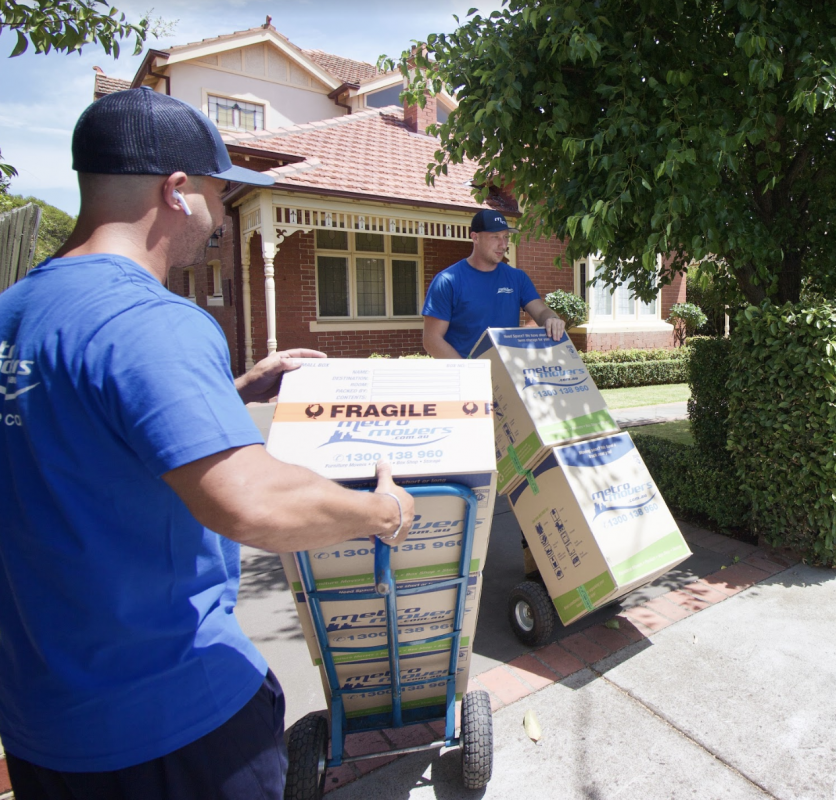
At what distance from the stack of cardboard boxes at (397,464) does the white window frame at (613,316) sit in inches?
511

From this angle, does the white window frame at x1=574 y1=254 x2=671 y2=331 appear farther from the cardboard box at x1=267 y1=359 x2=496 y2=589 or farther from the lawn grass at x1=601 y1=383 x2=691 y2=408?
the cardboard box at x1=267 y1=359 x2=496 y2=589

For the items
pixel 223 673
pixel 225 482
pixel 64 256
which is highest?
pixel 64 256

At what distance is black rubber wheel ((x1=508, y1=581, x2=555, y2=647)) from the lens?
3.13 m

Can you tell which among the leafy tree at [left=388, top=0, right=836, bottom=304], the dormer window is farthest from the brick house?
the leafy tree at [left=388, top=0, right=836, bottom=304]

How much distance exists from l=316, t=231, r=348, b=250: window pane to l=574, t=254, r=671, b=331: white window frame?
548 cm

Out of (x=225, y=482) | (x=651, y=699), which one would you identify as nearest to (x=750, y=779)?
(x=651, y=699)

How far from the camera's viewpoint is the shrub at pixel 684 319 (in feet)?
51.5

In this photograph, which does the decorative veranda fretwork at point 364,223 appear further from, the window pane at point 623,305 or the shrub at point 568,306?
the window pane at point 623,305

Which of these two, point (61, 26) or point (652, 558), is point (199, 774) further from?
point (61, 26)

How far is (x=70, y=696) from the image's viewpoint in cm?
106

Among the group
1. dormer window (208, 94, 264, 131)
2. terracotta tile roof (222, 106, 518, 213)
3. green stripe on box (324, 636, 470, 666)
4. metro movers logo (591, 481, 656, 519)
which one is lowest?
green stripe on box (324, 636, 470, 666)

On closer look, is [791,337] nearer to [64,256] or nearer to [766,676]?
[766,676]

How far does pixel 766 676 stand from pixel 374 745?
6.09 feet

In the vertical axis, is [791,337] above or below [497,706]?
above
